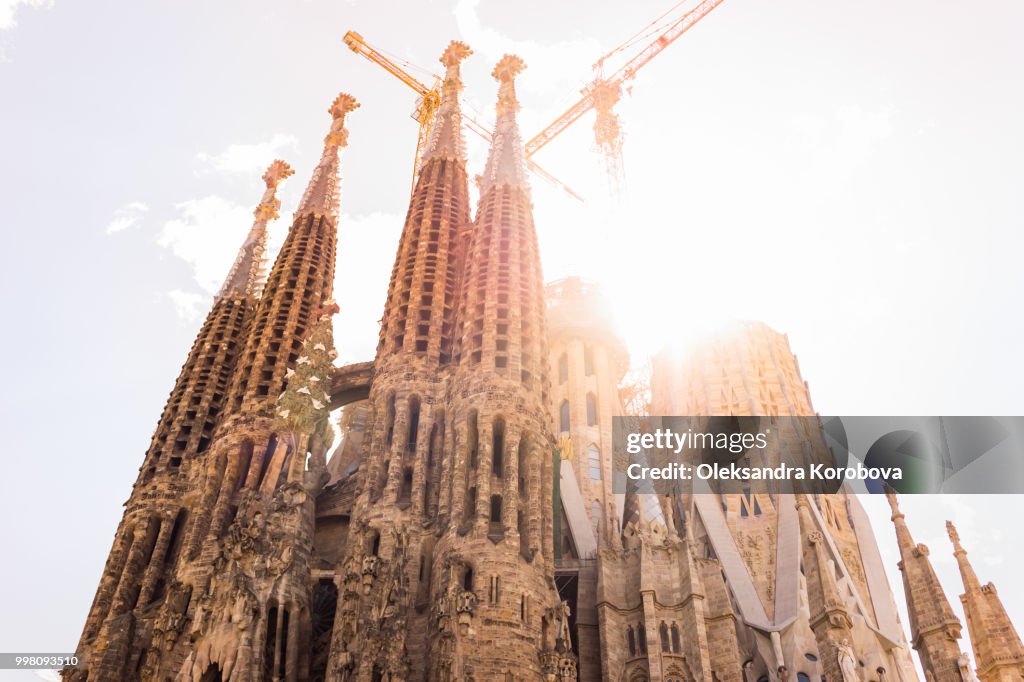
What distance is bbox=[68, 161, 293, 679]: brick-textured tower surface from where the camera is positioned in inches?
1278

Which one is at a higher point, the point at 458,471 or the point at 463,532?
the point at 458,471

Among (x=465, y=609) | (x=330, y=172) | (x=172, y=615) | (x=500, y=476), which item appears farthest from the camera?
(x=330, y=172)

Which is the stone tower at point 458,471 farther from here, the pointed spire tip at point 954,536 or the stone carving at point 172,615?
the pointed spire tip at point 954,536

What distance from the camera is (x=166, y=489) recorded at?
1436 inches

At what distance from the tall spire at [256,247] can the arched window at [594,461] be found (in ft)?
57.9

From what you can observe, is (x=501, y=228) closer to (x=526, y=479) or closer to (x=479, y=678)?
(x=526, y=479)

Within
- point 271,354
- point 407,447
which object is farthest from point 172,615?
point 271,354

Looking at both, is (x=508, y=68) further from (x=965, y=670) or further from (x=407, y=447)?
(x=965, y=670)

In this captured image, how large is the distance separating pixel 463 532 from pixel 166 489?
14166 millimetres

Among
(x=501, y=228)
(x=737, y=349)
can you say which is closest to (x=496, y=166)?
(x=501, y=228)

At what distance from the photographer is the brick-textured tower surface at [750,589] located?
28984 mm

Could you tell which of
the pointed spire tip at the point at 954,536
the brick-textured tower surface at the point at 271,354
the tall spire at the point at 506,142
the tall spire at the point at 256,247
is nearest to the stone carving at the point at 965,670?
the pointed spire tip at the point at 954,536

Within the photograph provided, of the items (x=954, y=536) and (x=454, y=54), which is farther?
(x=454, y=54)

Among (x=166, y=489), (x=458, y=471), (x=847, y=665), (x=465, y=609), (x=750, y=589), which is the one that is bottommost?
(x=847, y=665)
